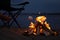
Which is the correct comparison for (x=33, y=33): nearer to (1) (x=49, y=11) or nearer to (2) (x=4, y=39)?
(2) (x=4, y=39)

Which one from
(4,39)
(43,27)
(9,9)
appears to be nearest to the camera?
(4,39)

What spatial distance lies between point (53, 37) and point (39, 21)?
0.42 m

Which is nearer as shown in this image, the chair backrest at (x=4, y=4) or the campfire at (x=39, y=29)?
the campfire at (x=39, y=29)

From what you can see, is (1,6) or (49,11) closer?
(1,6)

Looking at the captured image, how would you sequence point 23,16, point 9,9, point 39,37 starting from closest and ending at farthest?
point 39,37 < point 9,9 < point 23,16

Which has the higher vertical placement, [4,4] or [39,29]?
[4,4]

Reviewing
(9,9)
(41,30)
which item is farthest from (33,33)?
(9,9)

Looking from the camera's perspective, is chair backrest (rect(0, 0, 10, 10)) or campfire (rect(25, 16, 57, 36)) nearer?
campfire (rect(25, 16, 57, 36))

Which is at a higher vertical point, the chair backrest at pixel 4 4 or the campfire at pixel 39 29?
the chair backrest at pixel 4 4

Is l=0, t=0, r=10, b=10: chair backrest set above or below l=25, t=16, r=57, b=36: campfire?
above

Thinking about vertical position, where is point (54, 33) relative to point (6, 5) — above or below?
below

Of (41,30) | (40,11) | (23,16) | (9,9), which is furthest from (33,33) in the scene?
(40,11)

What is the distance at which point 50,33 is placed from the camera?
4938 mm

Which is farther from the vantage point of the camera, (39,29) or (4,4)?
(4,4)
